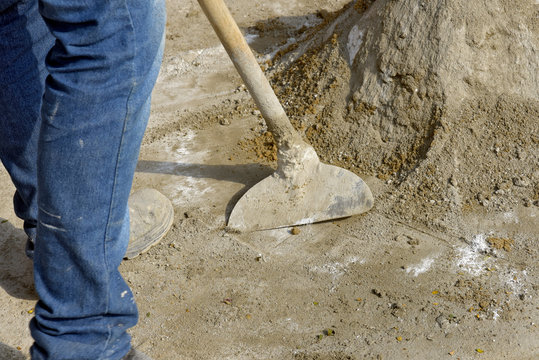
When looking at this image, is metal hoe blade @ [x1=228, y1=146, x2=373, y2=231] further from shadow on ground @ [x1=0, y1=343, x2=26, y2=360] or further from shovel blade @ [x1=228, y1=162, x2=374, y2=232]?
shadow on ground @ [x1=0, y1=343, x2=26, y2=360]

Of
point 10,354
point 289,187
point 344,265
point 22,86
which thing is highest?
point 22,86

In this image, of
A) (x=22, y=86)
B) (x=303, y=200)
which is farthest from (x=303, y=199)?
(x=22, y=86)

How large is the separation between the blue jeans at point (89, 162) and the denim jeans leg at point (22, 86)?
0.67 meters

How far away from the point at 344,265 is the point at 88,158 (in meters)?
1.40

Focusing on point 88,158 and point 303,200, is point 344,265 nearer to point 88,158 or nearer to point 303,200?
point 303,200

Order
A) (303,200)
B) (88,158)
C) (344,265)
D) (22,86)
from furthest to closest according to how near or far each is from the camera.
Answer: (303,200)
(344,265)
(22,86)
(88,158)

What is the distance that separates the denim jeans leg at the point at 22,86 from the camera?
1997 millimetres

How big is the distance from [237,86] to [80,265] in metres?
2.51

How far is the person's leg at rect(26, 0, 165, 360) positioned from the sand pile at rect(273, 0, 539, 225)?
5.24ft

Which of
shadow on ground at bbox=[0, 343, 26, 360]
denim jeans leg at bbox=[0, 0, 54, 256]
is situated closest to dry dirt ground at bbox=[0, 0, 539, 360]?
shadow on ground at bbox=[0, 343, 26, 360]

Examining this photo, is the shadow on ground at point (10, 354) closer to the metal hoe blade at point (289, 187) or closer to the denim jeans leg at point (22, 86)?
the denim jeans leg at point (22, 86)

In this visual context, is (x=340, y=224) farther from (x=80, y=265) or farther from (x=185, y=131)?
(x=80, y=265)

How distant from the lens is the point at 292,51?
3.89 metres

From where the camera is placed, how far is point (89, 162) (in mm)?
1400
